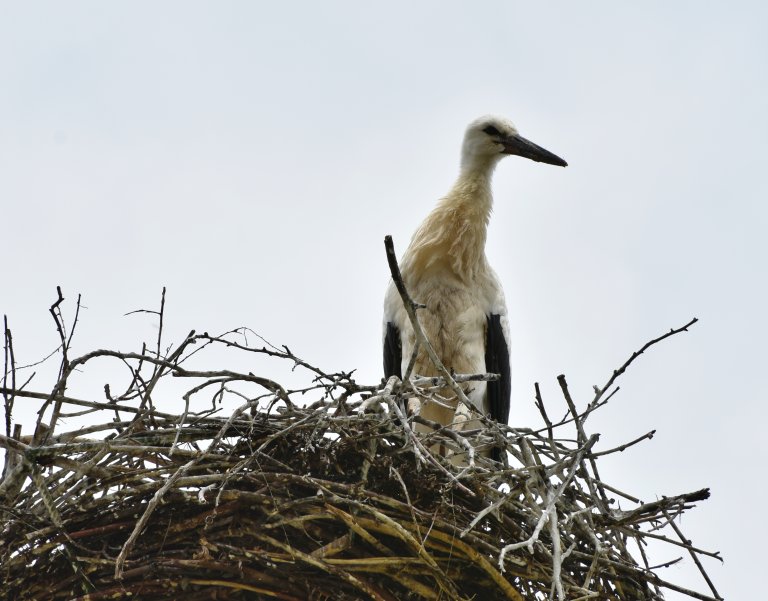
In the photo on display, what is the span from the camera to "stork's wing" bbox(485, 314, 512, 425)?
13.6ft

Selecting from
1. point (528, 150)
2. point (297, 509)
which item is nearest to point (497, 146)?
point (528, 150)

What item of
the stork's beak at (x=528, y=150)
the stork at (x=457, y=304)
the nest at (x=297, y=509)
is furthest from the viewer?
the stork's beak at (x=528, y=150)

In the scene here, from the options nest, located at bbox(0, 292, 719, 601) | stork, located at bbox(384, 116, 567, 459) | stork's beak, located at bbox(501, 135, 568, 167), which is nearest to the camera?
nest, located at bbox(0, 292, 719, 601)

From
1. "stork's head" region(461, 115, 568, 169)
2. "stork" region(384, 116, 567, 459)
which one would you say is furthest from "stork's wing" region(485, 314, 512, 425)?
"stork's head" region(461, 115, 568, 169)

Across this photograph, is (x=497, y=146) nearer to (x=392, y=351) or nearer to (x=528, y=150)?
(x=528, y=150)

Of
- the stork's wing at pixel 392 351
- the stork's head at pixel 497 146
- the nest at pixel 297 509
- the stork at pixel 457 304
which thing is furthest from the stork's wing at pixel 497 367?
the nest at pixel 297 509

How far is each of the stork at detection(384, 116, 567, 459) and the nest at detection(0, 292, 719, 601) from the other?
128 centimetres

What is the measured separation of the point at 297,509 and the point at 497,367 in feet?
5.88

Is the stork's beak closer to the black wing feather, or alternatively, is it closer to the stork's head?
the stork's head

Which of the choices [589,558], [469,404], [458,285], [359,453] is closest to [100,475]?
[359,453]

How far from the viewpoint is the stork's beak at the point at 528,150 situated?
449 cm

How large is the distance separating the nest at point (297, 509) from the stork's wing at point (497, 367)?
139cm

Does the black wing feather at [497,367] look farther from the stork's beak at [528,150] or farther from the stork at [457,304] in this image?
the stork's beak at [528,150]

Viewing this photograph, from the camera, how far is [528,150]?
177 inches
